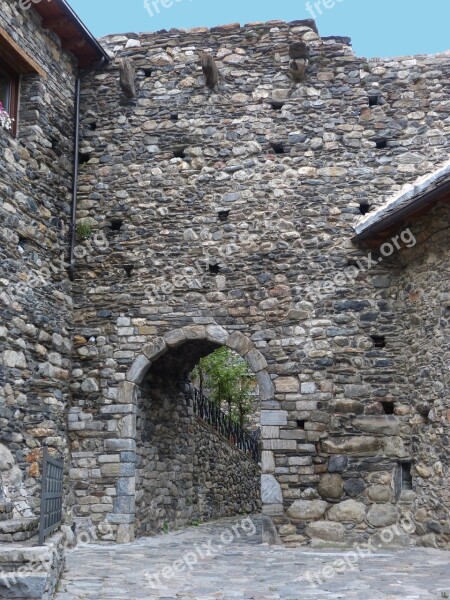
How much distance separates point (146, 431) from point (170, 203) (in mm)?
2894

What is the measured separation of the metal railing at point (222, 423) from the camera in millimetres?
12023

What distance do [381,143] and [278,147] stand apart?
128 centimetres

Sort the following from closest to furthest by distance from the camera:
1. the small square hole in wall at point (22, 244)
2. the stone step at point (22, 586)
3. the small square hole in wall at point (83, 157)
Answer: the stone step at point (22, 586) → the small square hole in wall at point (22, 244) → the small square hole in wall at point (83, 157)

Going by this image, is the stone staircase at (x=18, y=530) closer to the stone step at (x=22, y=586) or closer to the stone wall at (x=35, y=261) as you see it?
the stone step at (x=22, y=586)

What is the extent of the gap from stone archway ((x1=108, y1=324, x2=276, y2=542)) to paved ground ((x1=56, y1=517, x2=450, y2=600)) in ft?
1.44

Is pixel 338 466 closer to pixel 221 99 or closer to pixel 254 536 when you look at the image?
pixel 254 536

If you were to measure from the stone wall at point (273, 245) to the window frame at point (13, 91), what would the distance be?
1.32 meters

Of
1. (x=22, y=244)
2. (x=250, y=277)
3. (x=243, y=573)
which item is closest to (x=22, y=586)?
(x=243, y=573)

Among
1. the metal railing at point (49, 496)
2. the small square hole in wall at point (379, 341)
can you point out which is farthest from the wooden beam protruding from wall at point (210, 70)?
the metal railing at point (49, 496)

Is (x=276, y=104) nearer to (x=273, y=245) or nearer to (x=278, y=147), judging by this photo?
(x=278, y=147)

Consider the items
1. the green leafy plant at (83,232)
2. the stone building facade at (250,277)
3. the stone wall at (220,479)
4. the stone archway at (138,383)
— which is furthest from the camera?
the stone wall at (220,479)

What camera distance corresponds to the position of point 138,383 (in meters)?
8.68

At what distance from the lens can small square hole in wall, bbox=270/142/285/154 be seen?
9.12m

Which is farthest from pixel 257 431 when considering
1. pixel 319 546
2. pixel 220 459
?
pixel 319 546
